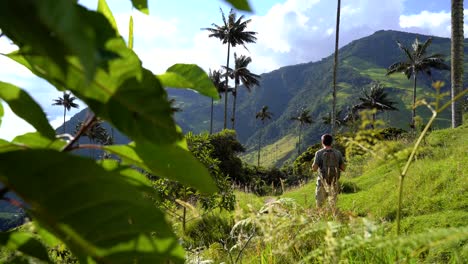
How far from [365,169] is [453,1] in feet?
19.8

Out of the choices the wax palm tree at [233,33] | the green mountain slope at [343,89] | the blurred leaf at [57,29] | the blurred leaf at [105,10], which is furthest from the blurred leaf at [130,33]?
the green mountain slope at [343,89]

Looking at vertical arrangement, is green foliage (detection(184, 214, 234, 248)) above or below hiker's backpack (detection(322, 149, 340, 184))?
below

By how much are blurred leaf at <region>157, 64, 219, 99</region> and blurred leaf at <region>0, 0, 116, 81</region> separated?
0.67ft

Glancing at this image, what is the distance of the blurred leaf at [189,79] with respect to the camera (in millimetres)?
549

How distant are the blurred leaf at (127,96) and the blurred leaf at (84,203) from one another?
0.17ft

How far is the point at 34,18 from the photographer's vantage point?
27 cm

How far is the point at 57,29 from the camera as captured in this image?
23cm

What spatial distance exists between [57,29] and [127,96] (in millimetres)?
162

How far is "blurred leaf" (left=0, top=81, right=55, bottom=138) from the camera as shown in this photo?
51 cm

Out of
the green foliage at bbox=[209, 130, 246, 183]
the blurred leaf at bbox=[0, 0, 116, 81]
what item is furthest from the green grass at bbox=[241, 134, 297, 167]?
the blurred leaf at bbox=[0, 0, 116, 81]

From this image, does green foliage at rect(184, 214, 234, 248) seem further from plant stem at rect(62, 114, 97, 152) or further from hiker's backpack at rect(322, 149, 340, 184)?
plant stem at rect(62, 114, 97, 152)

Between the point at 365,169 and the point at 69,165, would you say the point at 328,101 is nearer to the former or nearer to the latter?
the point at 365,169

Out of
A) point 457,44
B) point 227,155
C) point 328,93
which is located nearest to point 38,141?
point 457,44

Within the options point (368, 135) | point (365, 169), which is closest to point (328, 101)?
point (365, 169)
